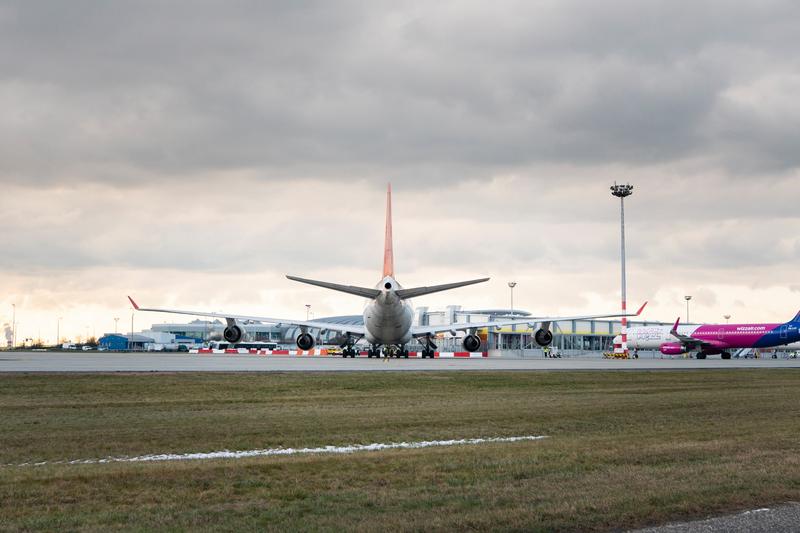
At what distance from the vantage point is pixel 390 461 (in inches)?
494

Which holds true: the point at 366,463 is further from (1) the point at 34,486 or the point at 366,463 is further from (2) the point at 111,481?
(1) the point at 34,486

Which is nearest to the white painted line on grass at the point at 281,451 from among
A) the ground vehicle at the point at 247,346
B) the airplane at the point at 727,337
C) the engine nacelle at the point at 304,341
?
the engine nacelle at the point at 304,341

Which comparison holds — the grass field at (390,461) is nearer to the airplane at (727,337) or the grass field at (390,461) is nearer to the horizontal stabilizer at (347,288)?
the horizontal stabilizer at (347,288)

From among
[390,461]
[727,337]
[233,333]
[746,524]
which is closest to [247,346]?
[233,333]

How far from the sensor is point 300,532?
8.19 m

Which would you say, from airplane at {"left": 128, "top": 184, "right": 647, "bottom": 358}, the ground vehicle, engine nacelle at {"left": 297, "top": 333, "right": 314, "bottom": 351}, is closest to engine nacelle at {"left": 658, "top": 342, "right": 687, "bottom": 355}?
airplane at {"left": 128, "top": 184, "right": 647, "bottom": 358}

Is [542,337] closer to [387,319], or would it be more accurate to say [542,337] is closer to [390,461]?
[387,319]

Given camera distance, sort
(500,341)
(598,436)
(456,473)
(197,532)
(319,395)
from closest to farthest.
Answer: (197,532) → (456,473) → (598,436) → (319,395) → (500,341)

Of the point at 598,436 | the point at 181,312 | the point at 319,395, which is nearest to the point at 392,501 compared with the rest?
the point at 598,436

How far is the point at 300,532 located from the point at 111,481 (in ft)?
12.5

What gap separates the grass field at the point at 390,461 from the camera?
903 centimetres

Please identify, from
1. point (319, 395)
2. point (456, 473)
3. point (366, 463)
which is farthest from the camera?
point (319, 395)

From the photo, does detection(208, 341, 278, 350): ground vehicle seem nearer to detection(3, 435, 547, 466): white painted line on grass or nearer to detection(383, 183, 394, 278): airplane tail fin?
detection(383, 183, 394, 278): airplane tail fin

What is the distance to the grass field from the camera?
903 cm
